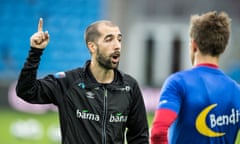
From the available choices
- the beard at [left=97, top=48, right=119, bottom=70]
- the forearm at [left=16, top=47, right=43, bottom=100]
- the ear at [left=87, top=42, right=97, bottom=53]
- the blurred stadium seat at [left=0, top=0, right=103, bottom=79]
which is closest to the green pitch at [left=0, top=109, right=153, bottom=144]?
the blurred stadium seat at [left=0, top=0, right=103, bottom=79]

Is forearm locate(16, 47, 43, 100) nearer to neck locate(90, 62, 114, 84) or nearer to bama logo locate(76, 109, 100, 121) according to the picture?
bama logo locate(76, 109, 100, 121)

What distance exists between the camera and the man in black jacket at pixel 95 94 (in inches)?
216

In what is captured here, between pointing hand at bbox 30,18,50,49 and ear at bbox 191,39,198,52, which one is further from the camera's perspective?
pointing hand at bbox 30,18,50,49

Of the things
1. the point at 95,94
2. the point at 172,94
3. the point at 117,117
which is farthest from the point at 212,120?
the point at 95,94

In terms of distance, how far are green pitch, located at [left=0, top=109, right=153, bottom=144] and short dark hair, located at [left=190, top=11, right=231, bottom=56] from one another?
8478 mm

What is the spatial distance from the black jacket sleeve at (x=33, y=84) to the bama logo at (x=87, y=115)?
0.74 feet

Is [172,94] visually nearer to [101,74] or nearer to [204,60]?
[204,60]

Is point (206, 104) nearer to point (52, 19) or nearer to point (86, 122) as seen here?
point (86, 122)

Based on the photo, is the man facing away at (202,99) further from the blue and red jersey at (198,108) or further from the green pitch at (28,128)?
the green pitch at (28,128)

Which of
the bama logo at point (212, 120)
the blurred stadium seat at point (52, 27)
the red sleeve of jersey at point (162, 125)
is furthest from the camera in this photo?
the blurred stadium seat at point (52, 27)

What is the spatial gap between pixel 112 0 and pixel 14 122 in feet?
21.7

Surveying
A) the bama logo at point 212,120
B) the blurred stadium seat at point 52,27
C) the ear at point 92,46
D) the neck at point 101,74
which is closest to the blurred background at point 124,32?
the blurred stadium seat at point 52,27

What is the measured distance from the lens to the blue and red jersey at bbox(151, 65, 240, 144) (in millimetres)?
4621

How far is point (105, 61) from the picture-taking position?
5.67m
